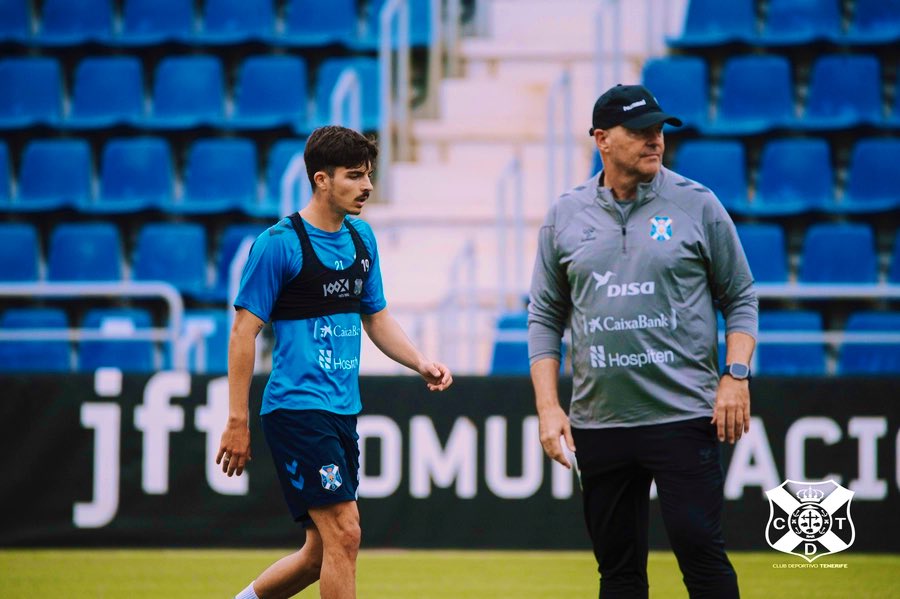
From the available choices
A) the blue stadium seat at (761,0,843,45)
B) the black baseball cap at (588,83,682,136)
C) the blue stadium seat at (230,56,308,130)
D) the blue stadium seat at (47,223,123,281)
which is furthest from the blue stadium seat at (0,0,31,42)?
the black baseball cap at (588,83,682,136)

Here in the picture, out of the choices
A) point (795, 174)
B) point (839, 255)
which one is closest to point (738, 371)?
Result: point (839, 255)

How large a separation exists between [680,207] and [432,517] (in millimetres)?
4730

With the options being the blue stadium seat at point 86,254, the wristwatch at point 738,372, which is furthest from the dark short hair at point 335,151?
the blue stadium seat at point 86,254

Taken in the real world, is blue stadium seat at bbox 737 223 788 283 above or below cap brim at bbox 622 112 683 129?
below

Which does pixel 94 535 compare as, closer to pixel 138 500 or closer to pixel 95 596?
pixel 138 500

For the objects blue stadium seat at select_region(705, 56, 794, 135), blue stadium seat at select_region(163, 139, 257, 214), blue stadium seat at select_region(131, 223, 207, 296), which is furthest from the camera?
blue stadium seat at select_region(163, 139, 257, 214)

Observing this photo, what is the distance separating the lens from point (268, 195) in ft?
40.4

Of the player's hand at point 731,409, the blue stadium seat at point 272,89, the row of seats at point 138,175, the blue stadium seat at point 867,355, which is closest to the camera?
the player's hand at point 731,409

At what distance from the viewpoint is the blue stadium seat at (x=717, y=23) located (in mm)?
12664

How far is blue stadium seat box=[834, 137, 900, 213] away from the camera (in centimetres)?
1158

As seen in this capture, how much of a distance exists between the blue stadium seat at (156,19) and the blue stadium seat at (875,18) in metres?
6.76

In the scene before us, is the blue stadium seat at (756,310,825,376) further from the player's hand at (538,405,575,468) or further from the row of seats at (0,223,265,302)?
the player's hand at (538,405,575,468)

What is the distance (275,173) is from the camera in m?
12.3

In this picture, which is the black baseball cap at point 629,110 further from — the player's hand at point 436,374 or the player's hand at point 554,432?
the player's hand at point 436,374
